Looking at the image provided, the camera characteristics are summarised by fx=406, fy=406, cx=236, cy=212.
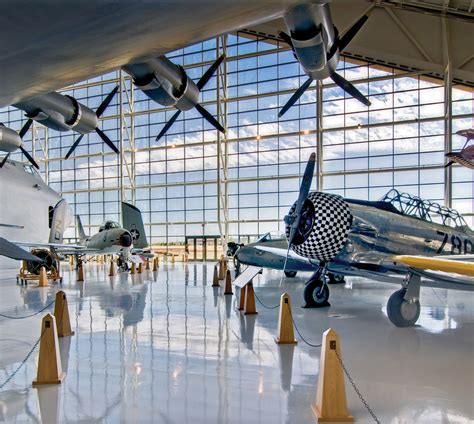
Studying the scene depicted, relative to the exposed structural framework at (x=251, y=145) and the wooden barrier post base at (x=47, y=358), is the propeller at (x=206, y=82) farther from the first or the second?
the exposed structural framework at (x=251, y=145)

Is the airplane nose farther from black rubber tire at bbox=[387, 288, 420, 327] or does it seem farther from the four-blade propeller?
black rubber tire at bbox=[387, 288, 420, 327]

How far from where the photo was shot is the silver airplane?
7.32 m

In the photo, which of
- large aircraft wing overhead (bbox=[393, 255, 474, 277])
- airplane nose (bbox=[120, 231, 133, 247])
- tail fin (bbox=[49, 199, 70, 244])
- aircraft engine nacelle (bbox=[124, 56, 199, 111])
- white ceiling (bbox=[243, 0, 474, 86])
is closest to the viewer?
large aircraft wing overhead (bbox=[393, 255, 474, 277])

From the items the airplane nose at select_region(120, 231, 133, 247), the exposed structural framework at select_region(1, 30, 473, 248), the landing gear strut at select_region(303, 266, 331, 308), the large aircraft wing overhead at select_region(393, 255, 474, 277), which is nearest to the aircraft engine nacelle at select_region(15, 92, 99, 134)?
the large aircraft wing overhead at select_region(393, 255, 474, 277)

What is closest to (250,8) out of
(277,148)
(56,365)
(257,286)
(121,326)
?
(56,365)

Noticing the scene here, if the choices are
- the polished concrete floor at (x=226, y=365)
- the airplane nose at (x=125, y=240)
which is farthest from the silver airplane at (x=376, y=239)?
the airplane nose at (x=125, y=240)

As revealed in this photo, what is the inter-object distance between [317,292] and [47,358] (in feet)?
20.9

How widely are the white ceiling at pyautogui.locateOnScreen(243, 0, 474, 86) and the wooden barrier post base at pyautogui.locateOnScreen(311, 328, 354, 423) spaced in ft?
67.8

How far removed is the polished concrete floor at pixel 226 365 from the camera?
3691 millimetres

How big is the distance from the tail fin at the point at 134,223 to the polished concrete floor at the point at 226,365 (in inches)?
501

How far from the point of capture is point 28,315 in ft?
28.4

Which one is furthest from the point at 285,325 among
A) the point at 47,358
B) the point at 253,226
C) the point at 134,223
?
the point at 253,226

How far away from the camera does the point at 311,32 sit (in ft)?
16.5

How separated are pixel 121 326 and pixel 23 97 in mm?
5050
